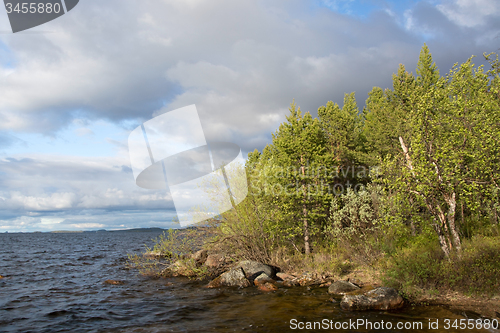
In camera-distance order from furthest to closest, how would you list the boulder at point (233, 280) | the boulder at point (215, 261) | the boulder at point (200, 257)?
the boulder at point (200, 257) < the boulder at point (215, 261) < the boulder at point (233, 280)

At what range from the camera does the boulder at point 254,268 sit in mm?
19484

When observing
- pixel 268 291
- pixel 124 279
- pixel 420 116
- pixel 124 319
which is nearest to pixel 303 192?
pixel 268 291

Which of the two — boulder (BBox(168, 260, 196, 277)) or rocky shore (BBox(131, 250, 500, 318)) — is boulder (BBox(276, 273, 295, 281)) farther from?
boulder (BBox(168, 260, 196, 277))

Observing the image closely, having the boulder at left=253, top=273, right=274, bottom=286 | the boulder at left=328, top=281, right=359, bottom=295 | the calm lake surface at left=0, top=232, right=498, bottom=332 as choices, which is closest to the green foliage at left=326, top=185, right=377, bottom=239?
the boulder at left=328, top=281, right=359, bottom=295

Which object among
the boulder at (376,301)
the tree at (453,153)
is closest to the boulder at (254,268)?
the boulder at (376,301)

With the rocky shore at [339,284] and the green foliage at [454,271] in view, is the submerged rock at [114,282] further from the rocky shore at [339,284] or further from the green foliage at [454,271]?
the green foliage at [454,271]

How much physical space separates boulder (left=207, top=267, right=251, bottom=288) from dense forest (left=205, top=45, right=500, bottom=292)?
2877 mm

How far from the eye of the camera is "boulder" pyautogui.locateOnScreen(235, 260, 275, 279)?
19.5 m

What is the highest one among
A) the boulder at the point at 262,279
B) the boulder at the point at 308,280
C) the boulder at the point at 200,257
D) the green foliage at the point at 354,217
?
the green foliage at the point at 354,217

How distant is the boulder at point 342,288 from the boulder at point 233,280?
17.5ft

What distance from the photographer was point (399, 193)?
47.2 ft

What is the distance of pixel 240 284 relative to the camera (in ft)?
60.1

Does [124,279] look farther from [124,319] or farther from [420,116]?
[420,116]

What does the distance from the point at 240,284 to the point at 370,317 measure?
8722 mm
